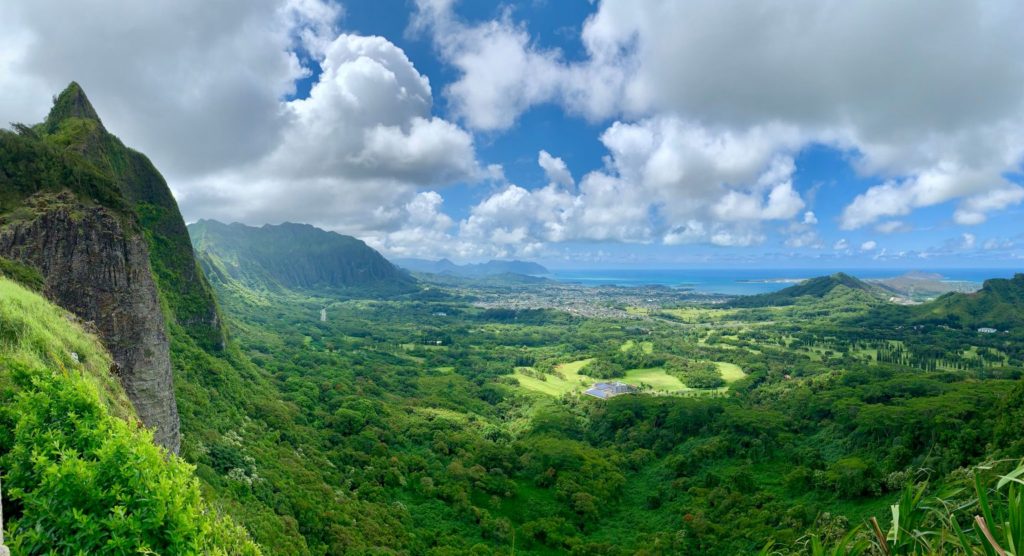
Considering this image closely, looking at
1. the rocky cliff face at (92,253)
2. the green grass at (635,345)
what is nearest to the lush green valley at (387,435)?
Result: the rocky cliff face at (92,253)

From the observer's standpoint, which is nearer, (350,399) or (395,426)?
(395,426)

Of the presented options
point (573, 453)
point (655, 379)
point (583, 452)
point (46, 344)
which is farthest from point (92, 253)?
point (655, 379)

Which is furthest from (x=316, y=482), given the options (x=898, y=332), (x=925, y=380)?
(x=898, y=332)

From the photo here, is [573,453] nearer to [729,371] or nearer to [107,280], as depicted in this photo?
[107,280]

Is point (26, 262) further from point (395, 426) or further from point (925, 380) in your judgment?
point (925, 380)

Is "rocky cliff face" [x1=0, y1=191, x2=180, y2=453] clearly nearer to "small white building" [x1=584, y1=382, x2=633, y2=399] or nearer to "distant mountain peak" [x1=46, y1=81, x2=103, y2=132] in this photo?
"distant mountain peak" [x1=46, y1=81, x2=103, y2=132]

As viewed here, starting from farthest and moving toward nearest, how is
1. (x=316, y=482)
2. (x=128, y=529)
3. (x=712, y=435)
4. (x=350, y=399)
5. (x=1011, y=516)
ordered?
(x=350, y=399)
(x=712, y=435)
(x=316, y=482)
(x=128, y=529)
(x=1011, y=516)

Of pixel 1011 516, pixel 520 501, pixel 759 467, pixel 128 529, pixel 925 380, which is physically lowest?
pixel 520 501

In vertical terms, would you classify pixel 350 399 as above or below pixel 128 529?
below
